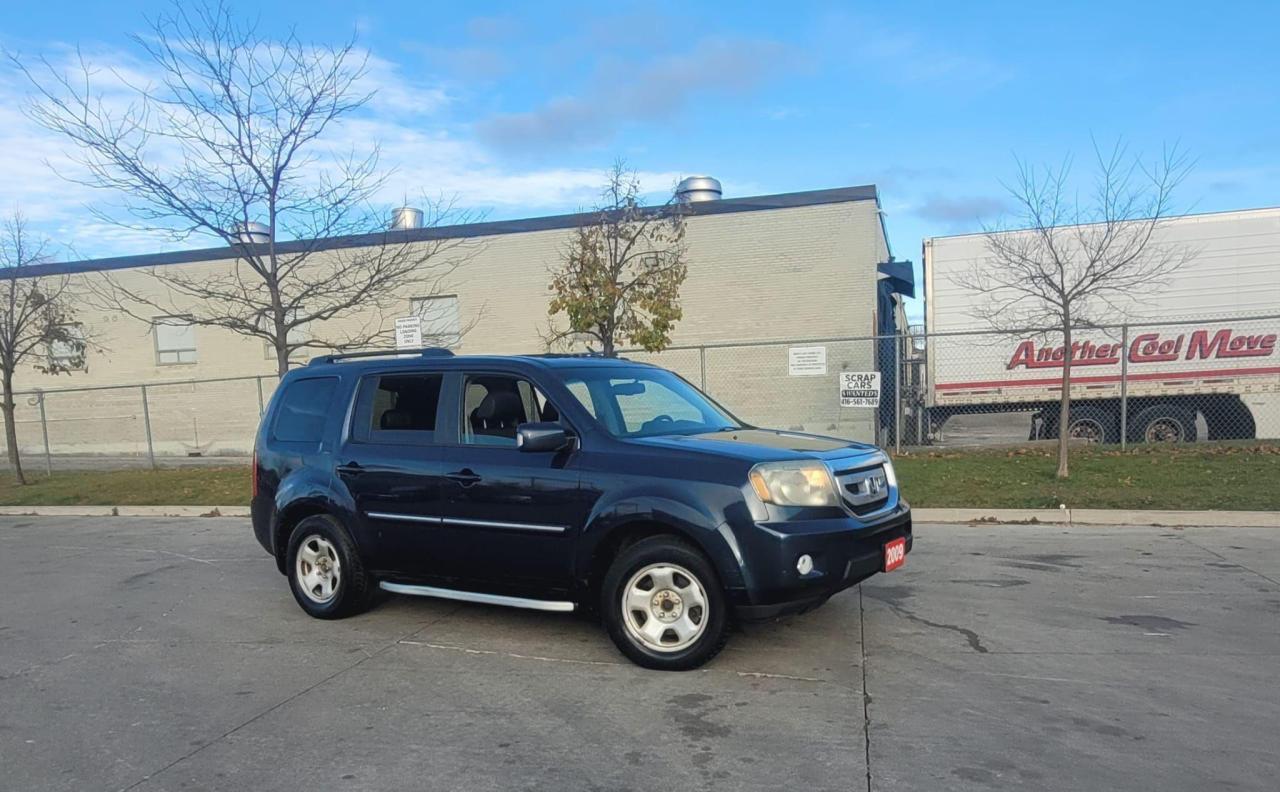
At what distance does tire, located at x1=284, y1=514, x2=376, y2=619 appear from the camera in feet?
19.7

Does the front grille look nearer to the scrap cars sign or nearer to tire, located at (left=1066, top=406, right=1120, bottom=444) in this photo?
the scrap cars sign

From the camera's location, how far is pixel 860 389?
42.3 feet

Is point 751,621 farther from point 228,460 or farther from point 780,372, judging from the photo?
point 228,460

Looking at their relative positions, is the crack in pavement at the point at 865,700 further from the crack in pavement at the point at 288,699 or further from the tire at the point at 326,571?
the tire at the point at 326,571

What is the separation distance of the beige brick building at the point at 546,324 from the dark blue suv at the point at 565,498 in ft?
27.5

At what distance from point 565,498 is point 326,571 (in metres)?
2.30

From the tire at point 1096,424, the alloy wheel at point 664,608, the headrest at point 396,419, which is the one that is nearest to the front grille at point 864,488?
the alloy wheel at point 664,608

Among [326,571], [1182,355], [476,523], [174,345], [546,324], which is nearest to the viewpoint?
[476,523]

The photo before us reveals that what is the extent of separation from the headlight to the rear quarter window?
343 cm

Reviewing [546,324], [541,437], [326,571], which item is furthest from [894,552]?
[546,324]

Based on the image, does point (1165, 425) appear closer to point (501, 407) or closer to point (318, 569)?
point (501, 407)

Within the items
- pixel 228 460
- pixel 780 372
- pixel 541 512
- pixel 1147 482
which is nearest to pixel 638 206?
pixel 780 372

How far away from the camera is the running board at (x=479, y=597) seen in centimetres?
519

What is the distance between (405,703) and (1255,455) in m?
12.2
